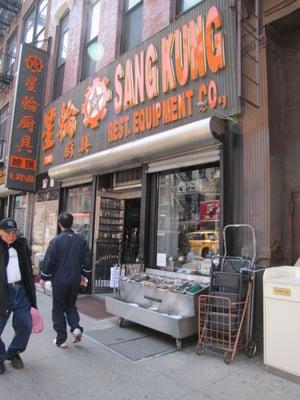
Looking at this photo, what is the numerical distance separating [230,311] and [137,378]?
1392 millimetres

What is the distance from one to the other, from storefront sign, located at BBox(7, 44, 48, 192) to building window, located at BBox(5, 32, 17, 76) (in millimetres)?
5861

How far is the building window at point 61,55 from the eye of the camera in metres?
12.1

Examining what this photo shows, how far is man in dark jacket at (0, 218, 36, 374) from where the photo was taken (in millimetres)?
4250

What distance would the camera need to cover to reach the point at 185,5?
7.60 metres

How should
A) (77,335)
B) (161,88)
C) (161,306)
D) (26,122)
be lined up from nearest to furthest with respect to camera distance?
(77,335) → (161,306) → (161,88) → (26,122)

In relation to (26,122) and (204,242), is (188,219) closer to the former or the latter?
(204,242)

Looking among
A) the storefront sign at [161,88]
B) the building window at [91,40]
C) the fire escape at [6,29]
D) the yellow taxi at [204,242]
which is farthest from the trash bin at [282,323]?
the fire escape at [6,29]

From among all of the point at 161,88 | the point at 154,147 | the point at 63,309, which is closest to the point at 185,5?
the point at 161,88

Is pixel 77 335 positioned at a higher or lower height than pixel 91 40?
lower

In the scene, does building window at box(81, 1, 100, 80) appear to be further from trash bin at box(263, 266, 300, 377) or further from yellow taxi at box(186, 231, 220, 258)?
trash bin at box(263, 266, 300, 377)

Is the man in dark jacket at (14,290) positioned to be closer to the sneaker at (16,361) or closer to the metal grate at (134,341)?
the sneaker at (16,361)

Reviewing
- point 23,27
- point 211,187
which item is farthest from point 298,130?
point 23,27

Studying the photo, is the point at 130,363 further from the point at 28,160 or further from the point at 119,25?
the point at 28,160

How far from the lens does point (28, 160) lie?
1205 cm
